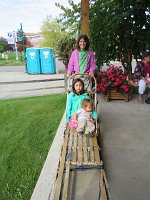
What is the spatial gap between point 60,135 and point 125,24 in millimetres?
5294

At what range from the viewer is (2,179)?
15.7 ft

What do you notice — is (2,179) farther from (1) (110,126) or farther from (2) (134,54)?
(2) (134,54)

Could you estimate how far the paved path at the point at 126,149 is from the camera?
3.12 meters

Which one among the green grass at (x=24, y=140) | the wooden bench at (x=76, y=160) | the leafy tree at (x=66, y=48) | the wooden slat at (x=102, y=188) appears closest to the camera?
the wooden slat at (x=102, y=188)

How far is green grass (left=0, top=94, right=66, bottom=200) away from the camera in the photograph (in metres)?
4.45

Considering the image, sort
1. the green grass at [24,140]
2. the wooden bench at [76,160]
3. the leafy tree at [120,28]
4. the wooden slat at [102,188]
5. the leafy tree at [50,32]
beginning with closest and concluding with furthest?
the wooden slat at [102,188], the wooden bench at [76,160], the green grass at [24,140], the leafy tree at [120,28], the leafy tree at [50,32]

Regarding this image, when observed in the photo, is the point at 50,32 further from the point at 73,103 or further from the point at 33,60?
the point at 73,103

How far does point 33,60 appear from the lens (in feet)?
62.5

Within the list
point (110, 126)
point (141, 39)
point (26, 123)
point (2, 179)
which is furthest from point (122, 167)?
point (141, 39)

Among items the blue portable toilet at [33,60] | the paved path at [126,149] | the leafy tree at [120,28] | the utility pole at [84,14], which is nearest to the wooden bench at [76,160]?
the paved path at [126,149]

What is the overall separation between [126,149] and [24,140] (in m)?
2.77

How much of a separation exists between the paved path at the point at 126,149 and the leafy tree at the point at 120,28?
309 centimetres

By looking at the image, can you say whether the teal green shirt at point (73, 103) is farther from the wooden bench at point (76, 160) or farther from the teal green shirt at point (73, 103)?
the wooden bench at point (76, 160)

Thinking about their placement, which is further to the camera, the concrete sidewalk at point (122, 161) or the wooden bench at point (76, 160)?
the concrete sidewalk at point (122, 161)
